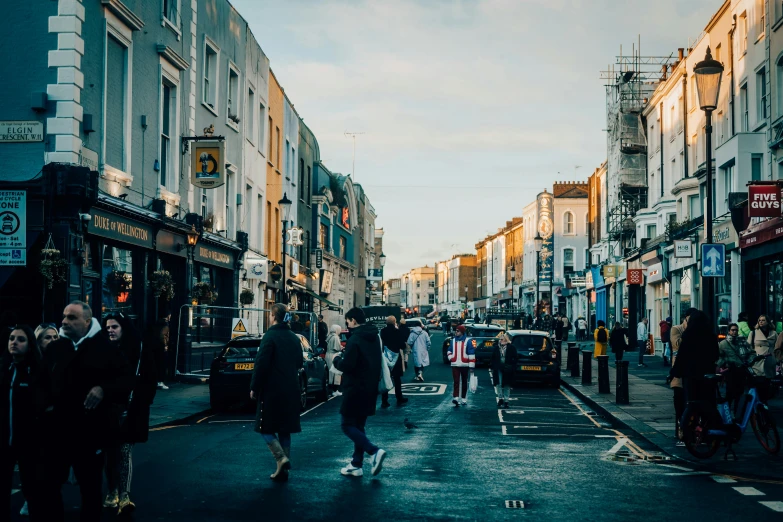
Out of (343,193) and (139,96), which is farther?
(343,193)

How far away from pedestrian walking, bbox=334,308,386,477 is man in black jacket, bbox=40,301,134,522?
3.67 metres

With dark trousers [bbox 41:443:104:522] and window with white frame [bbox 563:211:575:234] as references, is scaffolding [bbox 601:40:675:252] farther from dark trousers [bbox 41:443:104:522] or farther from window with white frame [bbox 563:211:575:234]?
dark trousers [bbox 41:443:104:522]

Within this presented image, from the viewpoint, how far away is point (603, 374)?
22.1m

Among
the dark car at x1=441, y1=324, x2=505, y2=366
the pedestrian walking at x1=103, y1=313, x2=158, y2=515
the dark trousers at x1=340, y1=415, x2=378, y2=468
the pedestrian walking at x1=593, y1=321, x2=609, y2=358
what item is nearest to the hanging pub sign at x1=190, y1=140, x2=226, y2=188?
the dark car at x1=441, y1=324, x2=505, y2=366

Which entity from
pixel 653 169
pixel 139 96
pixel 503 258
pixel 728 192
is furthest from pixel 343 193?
pixel 503 258

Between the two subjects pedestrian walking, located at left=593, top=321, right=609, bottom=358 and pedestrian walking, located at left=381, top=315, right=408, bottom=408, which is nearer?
pedestrian walking, located at left=381, top=315, right=408, bottom=408

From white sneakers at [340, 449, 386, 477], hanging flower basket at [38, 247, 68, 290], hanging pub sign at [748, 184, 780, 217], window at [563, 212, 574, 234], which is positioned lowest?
white sneakers at [340, 449, 386, 477]

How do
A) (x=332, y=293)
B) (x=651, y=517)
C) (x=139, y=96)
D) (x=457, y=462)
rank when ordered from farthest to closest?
(x=332, y=293)
(x=139, y=96)
(x=457, y=462)
(x=651, y=517)

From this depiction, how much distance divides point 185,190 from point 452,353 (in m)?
9.87

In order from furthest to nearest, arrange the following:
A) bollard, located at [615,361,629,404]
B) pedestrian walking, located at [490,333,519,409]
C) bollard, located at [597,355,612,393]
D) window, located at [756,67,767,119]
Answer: window, located at [756,67,767,119], bollard, located at [597,355,612,393], bollard, located at [615,361,629,404], pedestrian walking, located at [490,333,519,409]

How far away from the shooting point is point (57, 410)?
22.2ft

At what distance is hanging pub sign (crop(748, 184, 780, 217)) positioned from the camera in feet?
77.5

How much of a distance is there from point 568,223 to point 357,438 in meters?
76.6

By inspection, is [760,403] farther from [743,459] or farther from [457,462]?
[457,462]
